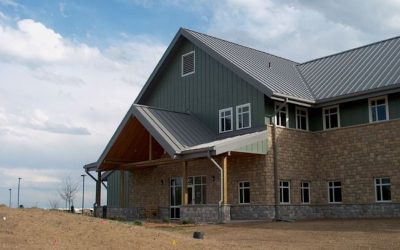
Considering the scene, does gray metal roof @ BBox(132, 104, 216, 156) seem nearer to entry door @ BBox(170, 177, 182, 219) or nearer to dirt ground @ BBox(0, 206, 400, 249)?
entry door @ BBox(170, 177, 182, 219)

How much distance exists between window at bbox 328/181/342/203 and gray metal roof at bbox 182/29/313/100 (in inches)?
180

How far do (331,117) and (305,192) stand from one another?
4.16m

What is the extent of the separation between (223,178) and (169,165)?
7.48 meters

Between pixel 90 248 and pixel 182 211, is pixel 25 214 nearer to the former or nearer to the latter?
pixel 90 248

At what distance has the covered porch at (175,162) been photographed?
80.3 feet

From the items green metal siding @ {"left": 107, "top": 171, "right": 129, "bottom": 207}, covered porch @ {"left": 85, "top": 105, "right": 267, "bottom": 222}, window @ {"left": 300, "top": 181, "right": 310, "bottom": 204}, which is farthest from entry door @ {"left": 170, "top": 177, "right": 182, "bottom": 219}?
green metal siding @ {"left": 107, "top": 171, "right": 129, "bottom": 207}

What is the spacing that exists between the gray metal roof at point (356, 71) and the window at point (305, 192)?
4482mm

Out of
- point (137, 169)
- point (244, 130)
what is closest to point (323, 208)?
point (244, 130)

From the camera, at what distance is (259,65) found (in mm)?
30094

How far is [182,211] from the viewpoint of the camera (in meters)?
25.3

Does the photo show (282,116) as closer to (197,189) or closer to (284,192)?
(284,192)

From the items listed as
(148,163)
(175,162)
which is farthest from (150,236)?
(148,163)

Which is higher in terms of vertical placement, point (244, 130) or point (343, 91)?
point (343, 91)

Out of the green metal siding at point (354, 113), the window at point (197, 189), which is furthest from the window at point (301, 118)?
the window at point (197, 189)
